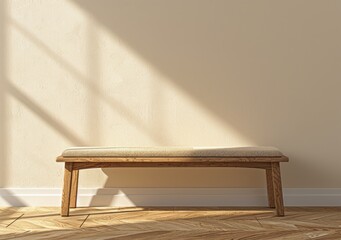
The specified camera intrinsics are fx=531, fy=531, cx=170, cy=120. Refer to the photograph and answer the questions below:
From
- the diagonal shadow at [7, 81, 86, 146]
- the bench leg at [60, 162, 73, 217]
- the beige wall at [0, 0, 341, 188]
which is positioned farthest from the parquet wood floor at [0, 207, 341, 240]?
the diagonal shadow at [7, 81, 86, 146]

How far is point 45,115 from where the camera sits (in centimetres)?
262

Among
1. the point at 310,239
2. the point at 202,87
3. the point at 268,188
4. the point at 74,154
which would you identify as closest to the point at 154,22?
the point at 202,87

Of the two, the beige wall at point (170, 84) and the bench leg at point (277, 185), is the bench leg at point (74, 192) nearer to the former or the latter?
the beige wall at point (170, 84)

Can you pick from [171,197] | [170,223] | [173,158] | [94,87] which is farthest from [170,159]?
[94,87]

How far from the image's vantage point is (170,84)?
262 cm

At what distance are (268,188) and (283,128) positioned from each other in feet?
1.02

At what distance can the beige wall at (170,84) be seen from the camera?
2598 millimetres

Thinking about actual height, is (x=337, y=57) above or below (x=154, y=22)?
below

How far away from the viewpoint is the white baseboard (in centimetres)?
257

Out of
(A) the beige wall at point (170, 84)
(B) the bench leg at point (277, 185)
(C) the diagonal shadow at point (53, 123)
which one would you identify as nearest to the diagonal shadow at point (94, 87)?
(A) the beige wall at point (170, 84)

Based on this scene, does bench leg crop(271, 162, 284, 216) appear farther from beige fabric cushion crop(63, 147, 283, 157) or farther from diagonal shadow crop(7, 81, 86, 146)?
diagonal shadow crop(7, 81, 86, 146)

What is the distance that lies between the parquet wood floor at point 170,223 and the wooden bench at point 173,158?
135 millimetres

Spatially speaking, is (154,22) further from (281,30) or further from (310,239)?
(310,239)

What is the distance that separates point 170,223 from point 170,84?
0.76m
